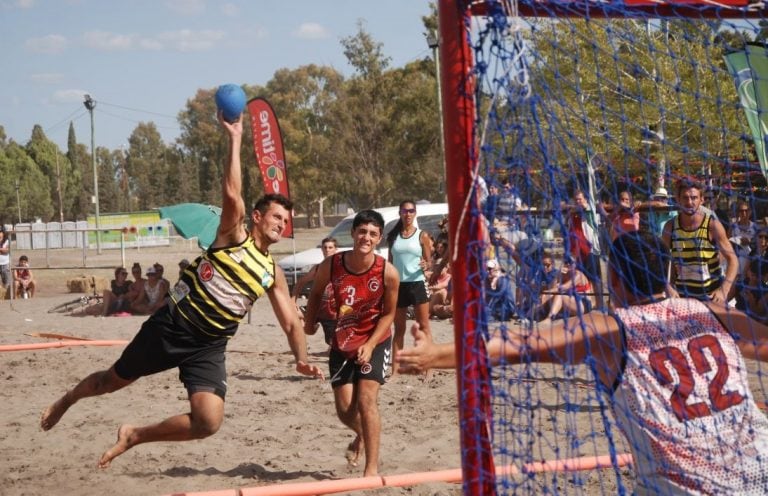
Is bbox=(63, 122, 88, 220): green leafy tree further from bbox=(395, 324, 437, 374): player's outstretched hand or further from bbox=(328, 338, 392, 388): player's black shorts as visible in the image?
bbox=(395, 324, 437, 374): player's outstretched hand

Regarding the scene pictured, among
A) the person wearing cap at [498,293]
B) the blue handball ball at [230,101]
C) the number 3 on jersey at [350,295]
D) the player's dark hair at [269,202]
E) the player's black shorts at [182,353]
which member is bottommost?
the player's black shorts at [182,353]

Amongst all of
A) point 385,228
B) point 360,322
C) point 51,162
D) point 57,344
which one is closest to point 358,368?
point 360,322

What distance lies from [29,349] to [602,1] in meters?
9.44

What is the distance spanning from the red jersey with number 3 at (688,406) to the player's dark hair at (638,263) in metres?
0.12

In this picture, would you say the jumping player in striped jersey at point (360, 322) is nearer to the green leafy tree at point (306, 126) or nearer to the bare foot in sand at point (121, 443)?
the bare foot in sand at point (121, 443)

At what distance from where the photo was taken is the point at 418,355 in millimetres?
3072

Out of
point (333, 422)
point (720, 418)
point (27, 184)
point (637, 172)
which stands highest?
point (27, 184)

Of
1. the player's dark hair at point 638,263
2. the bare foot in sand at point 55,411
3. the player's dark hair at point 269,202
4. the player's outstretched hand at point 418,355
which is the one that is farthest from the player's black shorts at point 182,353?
the player's dark hair at point 638,263

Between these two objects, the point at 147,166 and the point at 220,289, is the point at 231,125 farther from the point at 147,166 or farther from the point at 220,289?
the point at 147,166

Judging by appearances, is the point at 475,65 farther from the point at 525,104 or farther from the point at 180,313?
the point at 180,313

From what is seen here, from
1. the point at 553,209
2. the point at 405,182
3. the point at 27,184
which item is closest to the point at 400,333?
the point at 553,209

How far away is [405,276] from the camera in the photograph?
29.8 ft

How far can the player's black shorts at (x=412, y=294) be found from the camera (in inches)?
353

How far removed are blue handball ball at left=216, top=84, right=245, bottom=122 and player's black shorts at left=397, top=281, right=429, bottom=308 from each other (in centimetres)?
442
